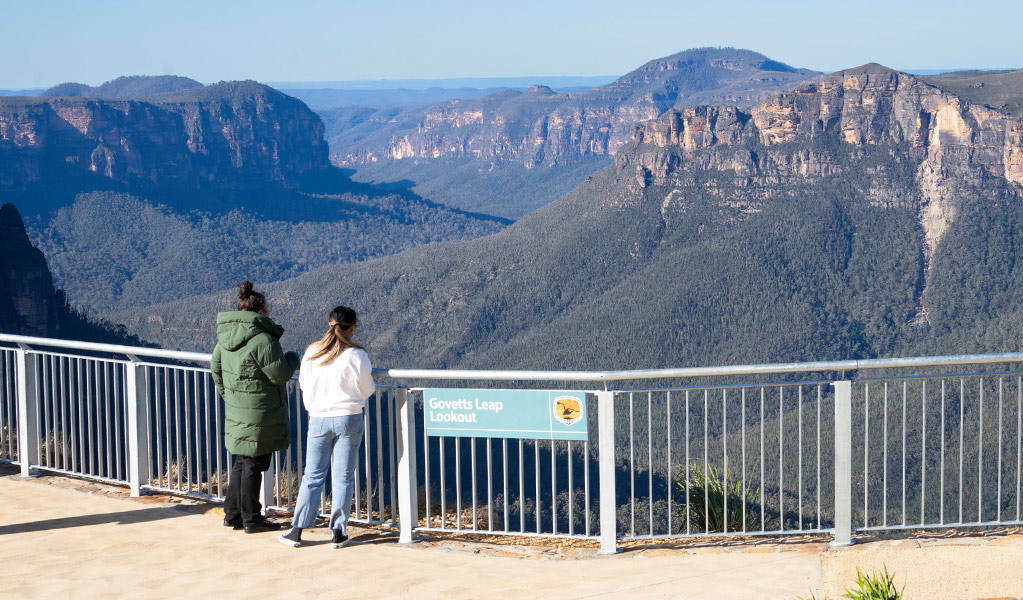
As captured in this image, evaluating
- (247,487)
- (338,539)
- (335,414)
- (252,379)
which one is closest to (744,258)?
(247,487)

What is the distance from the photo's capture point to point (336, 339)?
7469 mm

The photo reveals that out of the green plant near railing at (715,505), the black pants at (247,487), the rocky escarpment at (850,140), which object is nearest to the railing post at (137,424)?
the black pants at (247,487)

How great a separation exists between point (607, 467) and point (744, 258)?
9672 cm

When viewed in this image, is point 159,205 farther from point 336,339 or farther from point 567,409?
point 567,409

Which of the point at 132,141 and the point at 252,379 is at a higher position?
the point at 132,141

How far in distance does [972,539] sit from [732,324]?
3453 inches

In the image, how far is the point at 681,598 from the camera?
6.67m

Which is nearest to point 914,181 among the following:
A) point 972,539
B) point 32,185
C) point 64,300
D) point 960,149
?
point 960,149

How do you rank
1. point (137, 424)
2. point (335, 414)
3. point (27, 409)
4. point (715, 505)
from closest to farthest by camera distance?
point (335, 414), point (137, 424), point (715, 505), point (27, 409)

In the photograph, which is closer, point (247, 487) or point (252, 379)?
point (252, 379)

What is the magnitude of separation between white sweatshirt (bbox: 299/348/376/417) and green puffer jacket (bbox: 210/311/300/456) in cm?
17

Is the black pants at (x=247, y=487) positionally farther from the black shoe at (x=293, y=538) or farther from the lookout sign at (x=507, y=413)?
the lookout sign at (x=507, y=413)

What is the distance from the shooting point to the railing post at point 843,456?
752 centimetres

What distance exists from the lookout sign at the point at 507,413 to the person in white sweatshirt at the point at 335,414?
0.61m
